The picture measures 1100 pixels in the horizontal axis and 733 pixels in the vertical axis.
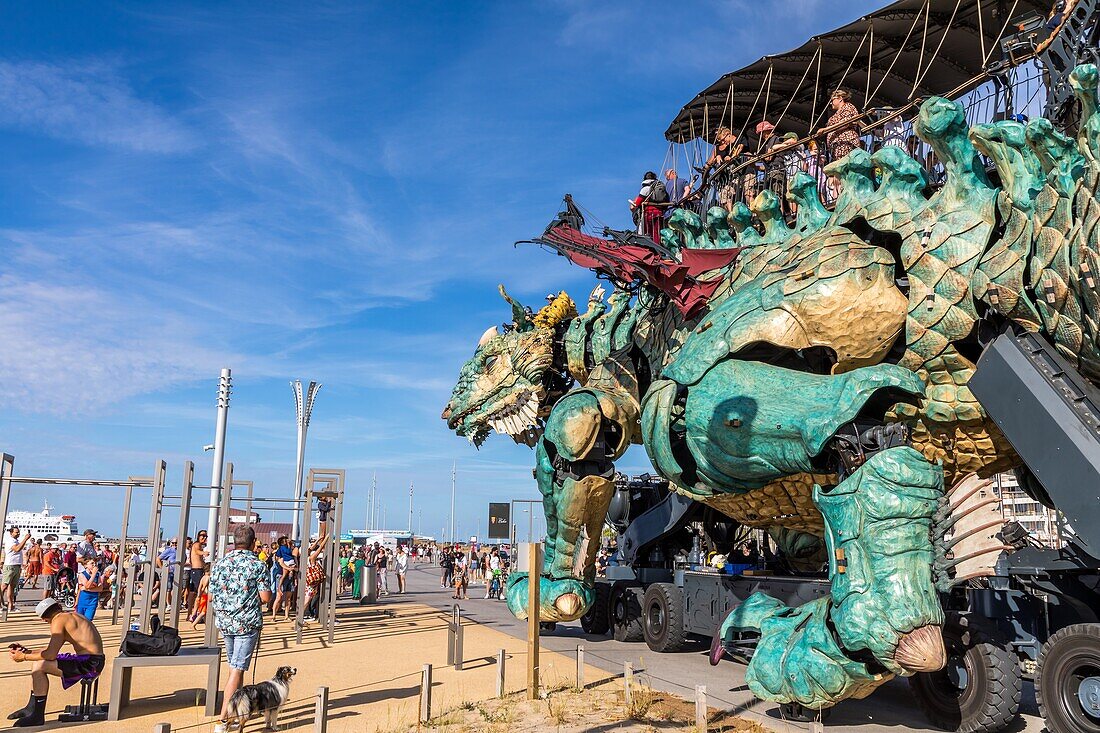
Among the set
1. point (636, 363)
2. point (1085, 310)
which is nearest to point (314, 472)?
point (636, 363)

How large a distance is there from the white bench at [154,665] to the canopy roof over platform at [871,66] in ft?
29.7

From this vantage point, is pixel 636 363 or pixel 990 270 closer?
pixel 990 270

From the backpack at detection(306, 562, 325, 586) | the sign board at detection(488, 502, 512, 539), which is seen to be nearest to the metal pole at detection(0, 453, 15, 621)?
the backpack at detection(306, 562, 325, 586)

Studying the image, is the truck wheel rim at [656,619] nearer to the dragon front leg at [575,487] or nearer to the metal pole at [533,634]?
the dragon front leg at [575,487]

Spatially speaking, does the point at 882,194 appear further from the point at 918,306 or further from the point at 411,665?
the point at 411,665

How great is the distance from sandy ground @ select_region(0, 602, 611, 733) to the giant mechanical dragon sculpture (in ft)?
8.84

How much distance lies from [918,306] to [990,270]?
0.50 meters

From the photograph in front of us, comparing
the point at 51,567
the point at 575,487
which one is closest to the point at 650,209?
the point at 575,487

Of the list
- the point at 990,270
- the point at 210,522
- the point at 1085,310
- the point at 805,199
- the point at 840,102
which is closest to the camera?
the point at 1085,310

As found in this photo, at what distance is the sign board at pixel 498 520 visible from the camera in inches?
893

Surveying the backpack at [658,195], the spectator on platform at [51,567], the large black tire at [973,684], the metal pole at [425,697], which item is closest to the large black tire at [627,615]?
the backpack at [658,195]

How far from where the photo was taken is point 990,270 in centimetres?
559

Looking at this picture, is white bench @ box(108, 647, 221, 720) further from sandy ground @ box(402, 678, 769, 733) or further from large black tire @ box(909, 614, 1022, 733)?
large black tire @ box(909, 614, 1022, 733)

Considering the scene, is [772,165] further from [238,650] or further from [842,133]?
[238,650]
